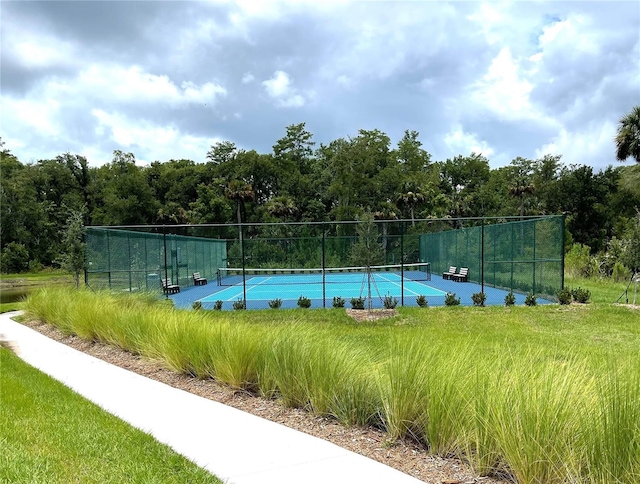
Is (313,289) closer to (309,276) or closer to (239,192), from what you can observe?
(309,276)

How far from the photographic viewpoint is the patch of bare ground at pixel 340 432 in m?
3.35

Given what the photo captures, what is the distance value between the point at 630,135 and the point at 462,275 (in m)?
14.1

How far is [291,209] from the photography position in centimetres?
4347

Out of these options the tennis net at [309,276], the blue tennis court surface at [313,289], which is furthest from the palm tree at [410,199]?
the blue tennis court surface at [313,289]

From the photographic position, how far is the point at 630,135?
27094mm

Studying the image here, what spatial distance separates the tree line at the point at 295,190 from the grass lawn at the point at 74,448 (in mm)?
38766

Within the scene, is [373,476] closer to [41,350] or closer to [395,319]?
[41,350]

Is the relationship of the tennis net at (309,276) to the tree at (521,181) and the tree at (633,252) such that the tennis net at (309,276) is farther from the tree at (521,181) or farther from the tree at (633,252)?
the tree at (521,181)

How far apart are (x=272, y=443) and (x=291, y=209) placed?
131 feet

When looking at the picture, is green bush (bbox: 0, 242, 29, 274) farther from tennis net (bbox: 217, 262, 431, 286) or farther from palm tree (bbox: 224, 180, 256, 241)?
tennis net (bbox: 217, 262, 431, 286)

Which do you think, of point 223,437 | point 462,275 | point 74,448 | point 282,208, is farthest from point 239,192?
point 74,448

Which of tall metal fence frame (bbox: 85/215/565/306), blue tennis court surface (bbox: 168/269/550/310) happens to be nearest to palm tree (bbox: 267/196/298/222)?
tall metal fence frame (bbox: 85/215/565/306)

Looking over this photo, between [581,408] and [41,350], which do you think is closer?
[581,408]

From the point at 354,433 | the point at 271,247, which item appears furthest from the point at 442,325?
the point at 271,247
